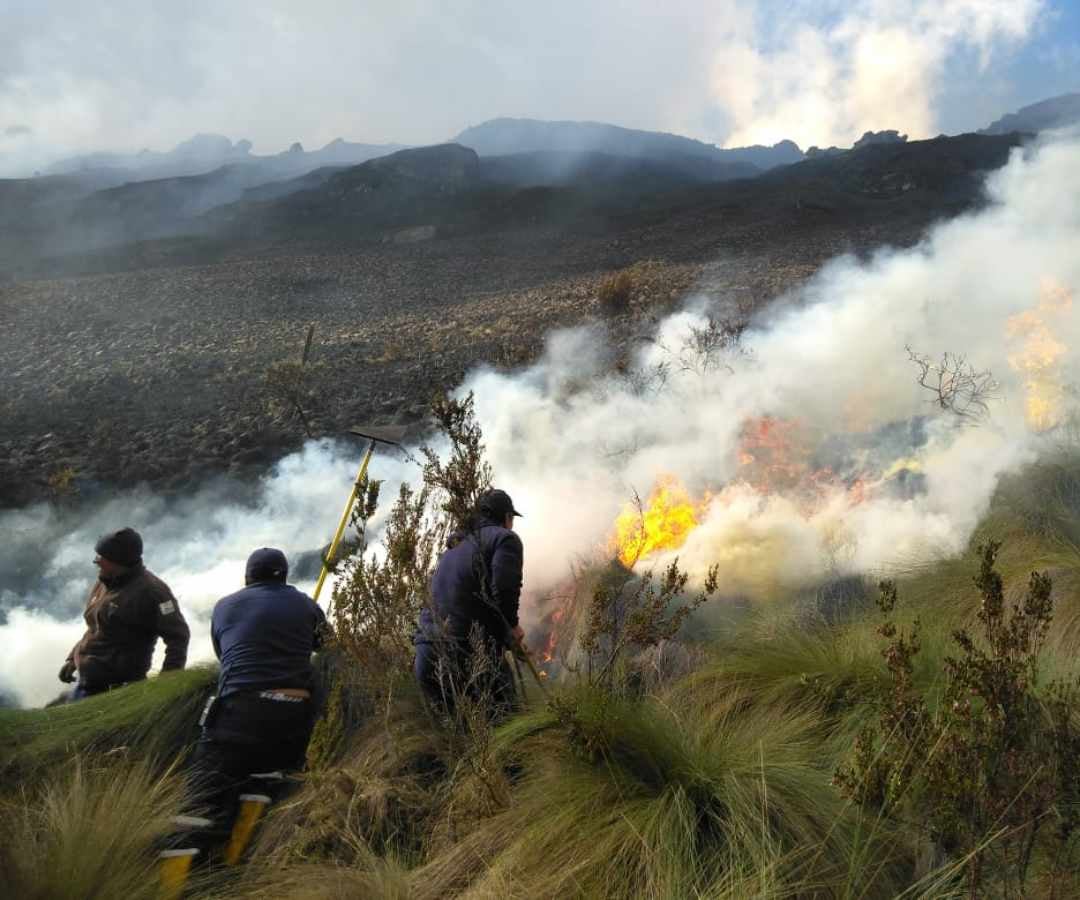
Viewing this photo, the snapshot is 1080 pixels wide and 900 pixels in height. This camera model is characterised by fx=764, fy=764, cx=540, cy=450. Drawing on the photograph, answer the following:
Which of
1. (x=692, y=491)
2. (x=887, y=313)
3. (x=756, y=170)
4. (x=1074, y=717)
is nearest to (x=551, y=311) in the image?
(x=887, y=313)

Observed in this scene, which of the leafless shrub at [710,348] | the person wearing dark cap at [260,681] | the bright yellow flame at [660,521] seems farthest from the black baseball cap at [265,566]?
the leafless shrub at [710,348]

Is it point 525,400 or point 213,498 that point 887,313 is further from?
point 213,498

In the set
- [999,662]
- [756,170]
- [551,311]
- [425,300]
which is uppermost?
[756,170]

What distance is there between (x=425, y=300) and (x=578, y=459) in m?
13.9

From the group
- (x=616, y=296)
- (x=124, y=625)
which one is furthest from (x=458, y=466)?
(x=616, y=296)

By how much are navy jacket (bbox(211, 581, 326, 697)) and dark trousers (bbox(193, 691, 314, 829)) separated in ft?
0.26

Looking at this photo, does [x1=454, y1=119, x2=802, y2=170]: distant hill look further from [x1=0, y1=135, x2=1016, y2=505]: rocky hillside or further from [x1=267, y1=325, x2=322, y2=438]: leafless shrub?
[x1=267, y1=325, x2=322, y2=438]: leafless shrub

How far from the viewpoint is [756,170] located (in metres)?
62.8

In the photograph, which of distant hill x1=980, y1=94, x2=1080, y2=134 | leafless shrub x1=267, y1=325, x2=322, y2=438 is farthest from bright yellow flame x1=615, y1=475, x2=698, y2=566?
distant hill x1=980, y1=94, x2=1080, y2=134

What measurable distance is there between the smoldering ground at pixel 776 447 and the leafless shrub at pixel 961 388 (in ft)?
0.19

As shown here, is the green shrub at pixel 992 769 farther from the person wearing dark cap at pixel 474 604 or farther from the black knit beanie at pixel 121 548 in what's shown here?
the black knit beanie at pixel 121 548

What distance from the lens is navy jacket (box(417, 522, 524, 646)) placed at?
11.1 feet

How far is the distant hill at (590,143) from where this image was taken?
66188 mm

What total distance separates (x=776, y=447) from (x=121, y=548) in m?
5.21
